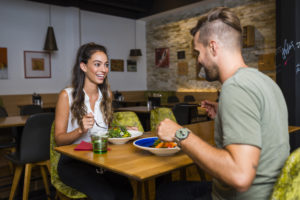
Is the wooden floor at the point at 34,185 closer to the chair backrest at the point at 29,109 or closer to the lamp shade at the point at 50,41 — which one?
the chair backrest at the point at 29,109

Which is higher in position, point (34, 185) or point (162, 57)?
point (162, 57)

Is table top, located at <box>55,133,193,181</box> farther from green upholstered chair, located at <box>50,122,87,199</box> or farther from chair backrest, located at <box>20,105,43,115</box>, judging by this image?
chair backrest, located at <box>20,105,43,115</box>

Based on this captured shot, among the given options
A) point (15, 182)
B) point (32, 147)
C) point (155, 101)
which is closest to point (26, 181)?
point (15, 182)

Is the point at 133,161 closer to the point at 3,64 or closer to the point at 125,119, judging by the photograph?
the point at 125,119

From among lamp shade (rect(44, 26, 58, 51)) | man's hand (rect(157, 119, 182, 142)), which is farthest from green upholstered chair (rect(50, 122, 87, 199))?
lamp shade (rect(44, 26, 58, 51))

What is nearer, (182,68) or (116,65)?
(182,68)

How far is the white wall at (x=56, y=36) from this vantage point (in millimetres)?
6590

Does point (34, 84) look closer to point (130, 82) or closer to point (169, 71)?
point (130, 82)

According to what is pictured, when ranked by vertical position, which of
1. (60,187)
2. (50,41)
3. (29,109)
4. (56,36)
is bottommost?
(60,187)

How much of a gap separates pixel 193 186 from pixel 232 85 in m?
0.91

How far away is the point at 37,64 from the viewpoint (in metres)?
6.98

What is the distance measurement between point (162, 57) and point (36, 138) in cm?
637

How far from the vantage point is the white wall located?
Answer: 6.59 m

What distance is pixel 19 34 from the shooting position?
671 cm
